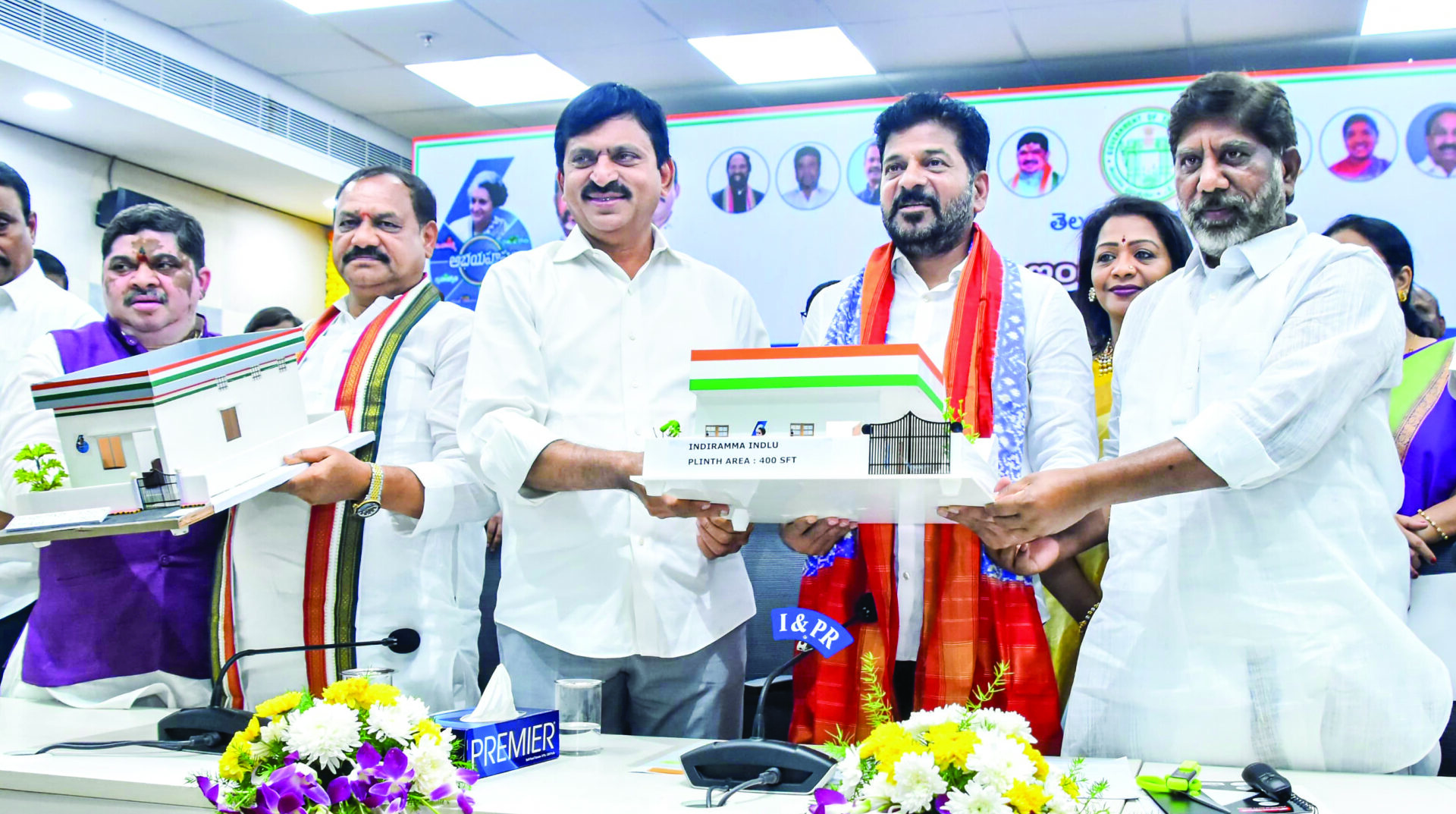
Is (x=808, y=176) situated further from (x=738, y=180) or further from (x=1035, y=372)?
(x=1035, y=372)

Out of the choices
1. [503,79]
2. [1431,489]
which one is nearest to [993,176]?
[1431,489]

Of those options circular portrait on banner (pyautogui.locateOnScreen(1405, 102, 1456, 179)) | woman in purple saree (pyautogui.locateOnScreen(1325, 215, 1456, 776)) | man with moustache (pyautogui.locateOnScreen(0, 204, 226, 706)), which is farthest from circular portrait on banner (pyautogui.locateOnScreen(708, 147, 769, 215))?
man with moustache (pyautogui.locateOnScreen(0, 204, 226, 706))

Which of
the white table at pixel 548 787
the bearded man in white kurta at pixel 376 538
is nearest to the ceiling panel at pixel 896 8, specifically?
the bearded man in white kurta at pixel 376 538

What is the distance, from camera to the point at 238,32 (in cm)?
704

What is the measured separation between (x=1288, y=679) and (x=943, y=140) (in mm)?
1090

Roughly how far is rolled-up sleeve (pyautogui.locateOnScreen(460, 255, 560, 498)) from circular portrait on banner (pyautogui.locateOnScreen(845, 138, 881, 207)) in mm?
3468

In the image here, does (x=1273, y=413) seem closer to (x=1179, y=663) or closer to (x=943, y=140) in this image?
(x=1179, y=663)

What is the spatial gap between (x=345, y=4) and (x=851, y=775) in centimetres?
623

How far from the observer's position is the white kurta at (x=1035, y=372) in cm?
217

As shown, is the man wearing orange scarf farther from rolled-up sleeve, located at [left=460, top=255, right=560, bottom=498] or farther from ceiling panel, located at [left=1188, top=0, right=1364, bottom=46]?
ceiling panel, located at [left=1188, top=0, right=1364, bottom=46]

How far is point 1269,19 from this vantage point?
6.43 meters

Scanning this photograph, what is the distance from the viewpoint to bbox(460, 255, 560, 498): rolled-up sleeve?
2.14 metres

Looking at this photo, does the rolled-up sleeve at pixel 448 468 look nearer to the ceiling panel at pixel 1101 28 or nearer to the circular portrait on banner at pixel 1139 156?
the circular portrait on banner at pixel 1139 156

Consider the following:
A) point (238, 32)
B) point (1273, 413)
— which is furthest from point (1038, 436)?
point (238, 32)
